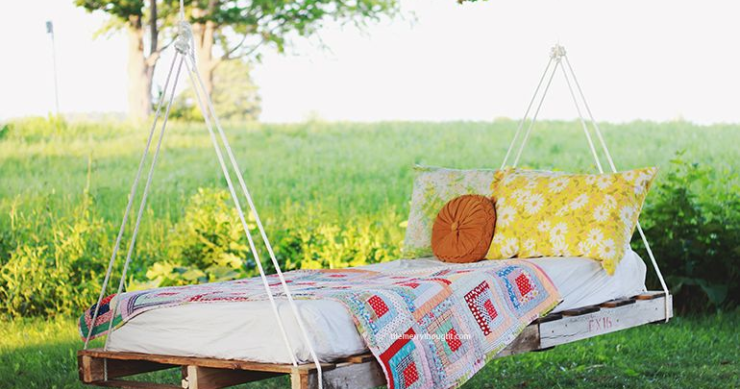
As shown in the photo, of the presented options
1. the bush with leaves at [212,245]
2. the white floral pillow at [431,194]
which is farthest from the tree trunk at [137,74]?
the white floral pillow at [431,194]

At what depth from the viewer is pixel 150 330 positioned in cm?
346

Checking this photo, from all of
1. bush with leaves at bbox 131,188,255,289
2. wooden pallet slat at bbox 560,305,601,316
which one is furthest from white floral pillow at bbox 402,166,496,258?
bush with leaves at bbox 131,188,255,289

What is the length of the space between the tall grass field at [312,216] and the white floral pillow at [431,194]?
74cm

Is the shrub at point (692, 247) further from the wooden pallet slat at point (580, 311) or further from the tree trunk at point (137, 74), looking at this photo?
the tree trunk at point (137, 74)

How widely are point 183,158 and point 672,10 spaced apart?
14.9 ft

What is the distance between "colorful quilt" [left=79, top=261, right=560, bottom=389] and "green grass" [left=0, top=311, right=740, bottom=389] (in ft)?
3.68

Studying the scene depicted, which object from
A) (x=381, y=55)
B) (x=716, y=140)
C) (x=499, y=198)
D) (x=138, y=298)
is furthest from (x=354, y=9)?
(x=138, y=298)

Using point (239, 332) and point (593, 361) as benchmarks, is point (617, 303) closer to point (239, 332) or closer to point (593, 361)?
point (593, 361)

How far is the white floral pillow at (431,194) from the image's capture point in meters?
4.98

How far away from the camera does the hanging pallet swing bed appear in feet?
10.3

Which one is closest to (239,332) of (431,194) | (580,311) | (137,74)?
(580,311)

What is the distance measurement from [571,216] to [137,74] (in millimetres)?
5801

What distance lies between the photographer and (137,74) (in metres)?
9.42

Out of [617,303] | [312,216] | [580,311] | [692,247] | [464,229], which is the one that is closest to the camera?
[580,311]
